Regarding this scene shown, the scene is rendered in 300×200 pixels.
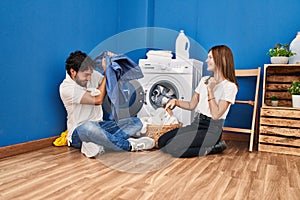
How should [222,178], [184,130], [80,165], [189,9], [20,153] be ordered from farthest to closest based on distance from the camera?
[189,9] → [184,130] → [20,153] → [80,165] → [222,178]

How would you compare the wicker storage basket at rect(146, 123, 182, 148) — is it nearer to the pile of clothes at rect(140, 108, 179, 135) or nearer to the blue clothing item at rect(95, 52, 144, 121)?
the pile of clothes at rect(140, 108, 179, 135)

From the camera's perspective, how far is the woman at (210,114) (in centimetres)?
189

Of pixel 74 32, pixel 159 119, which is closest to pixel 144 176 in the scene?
pixel 159 119

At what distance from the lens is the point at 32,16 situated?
1909 millimetres

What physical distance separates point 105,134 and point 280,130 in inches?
52.6

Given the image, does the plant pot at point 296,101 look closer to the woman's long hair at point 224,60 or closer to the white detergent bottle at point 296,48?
the white detergent bottle at point 296,48

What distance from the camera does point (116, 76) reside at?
1946mm

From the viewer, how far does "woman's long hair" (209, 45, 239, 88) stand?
77.4 inches

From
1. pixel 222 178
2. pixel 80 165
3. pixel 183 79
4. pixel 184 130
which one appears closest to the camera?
pixel 222 178

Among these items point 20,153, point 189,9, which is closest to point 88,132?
point 20,153

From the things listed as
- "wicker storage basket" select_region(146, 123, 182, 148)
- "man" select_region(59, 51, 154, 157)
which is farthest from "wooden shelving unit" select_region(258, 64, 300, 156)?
"man" select_region(59, 51, 154, 157)

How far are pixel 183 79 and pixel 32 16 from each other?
1.32m

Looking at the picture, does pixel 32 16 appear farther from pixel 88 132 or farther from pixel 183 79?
pixel 183 79

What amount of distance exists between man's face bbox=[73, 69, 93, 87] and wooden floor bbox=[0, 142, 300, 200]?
1.64 ft
